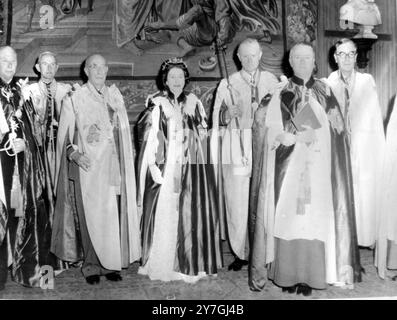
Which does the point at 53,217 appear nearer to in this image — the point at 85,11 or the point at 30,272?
the point at 30,272

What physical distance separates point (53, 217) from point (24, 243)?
0.33 metres

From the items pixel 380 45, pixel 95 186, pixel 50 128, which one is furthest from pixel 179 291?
pixel 380 45

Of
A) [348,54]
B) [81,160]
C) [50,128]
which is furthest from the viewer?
[50,128]

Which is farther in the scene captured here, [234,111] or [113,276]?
[234,111]

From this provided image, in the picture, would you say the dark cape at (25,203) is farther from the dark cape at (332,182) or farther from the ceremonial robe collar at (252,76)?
the ceremonial robe collar at (252,76)

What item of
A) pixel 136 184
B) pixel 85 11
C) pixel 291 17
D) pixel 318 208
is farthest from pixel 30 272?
pixel 291 17

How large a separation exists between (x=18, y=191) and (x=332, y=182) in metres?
2.32

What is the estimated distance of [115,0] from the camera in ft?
16.2

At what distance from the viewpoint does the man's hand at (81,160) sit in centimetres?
368

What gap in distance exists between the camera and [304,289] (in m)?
3.40

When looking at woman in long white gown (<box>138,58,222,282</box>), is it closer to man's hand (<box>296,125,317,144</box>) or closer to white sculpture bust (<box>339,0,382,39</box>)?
man's hand (<box>296,125,317,144</box>)

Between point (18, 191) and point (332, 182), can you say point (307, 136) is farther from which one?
point (18, 191)

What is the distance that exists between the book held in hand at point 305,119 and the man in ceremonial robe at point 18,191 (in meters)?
2.00

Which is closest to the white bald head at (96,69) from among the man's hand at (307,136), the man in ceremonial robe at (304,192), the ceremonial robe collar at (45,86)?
the ceremonial robe collar at (45,86)
